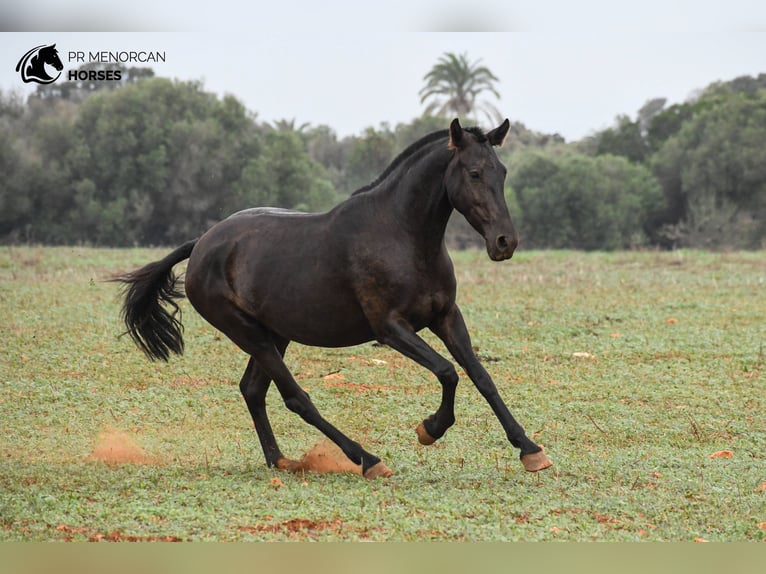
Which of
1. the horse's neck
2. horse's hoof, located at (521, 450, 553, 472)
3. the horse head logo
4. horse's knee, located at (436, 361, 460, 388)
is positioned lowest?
horse's hoof, located at (521, 450, 553, 472)

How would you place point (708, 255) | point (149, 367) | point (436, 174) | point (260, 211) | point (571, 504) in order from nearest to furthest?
1. point (571, 504)
2. point (436, 174)
3. point (260, 211)
4. point (149, 367)
5. point (708, 255)

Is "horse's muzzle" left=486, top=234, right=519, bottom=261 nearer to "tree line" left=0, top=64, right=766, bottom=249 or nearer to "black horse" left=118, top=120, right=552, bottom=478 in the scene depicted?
"black horse" left=118, top=120, right=552, bottom=478

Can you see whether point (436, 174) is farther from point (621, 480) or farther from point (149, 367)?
point (149, 367)

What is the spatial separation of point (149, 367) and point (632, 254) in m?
18.7

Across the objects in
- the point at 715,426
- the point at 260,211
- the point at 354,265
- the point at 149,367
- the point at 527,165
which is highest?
the point at 527,165

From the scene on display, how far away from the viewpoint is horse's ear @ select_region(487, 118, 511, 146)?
6.68 metres

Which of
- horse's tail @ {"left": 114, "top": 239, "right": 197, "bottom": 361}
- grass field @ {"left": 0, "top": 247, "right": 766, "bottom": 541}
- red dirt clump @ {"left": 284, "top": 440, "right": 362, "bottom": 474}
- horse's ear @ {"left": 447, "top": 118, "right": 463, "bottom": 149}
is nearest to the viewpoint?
grass field @ {"left": 0, "top": 247, "right": 766, "bottom": 541}

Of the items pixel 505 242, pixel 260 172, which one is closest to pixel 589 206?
pixel 260 172

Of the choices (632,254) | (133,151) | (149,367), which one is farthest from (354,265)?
(133,151)

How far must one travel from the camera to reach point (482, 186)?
6535mm

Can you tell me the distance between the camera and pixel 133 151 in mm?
35250

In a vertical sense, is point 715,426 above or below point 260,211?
below

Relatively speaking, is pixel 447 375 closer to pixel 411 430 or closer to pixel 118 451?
pixel 411 430

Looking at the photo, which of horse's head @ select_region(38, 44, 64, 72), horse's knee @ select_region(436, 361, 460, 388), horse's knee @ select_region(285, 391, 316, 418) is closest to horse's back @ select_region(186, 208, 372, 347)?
horse's knee @ select_region(285, 391, 316, 418)
